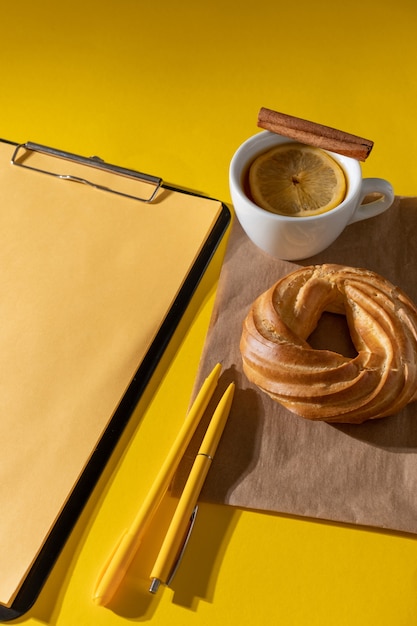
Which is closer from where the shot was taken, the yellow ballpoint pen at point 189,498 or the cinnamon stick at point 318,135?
the yellow ballpoint pen at point 189,498

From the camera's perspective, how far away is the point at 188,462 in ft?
2.27

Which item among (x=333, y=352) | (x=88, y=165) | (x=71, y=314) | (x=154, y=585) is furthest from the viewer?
(x=88, y=165)

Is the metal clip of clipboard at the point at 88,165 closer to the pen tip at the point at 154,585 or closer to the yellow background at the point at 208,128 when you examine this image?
the yellow background at the point at 208,128

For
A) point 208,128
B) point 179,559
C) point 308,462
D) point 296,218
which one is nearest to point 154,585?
point 179,559

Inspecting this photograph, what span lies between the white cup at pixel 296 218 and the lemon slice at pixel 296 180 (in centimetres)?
1

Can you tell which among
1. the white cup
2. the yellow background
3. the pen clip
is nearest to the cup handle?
the white cup

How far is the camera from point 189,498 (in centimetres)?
65

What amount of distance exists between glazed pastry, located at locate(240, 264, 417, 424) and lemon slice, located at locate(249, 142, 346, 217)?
0.27 feet

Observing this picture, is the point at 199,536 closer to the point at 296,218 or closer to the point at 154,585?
the point at 154,585

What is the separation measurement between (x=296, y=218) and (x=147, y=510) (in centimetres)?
39

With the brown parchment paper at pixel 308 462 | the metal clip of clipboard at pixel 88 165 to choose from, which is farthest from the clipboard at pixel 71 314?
the brown parchment paper at pixel 308 462

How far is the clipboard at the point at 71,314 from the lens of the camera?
A: 678mm

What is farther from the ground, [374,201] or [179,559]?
[374,201]

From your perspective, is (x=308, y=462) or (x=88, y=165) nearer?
(x=308, y=462)
